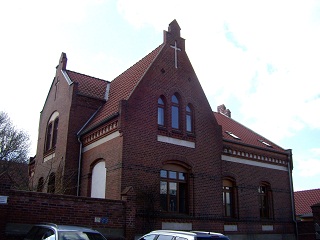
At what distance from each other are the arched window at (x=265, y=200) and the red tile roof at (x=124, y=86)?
438 inches

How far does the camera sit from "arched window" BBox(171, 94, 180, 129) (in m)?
19.7

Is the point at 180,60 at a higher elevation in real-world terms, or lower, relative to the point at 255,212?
higher

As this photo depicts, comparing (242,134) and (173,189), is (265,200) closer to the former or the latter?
(242,134)

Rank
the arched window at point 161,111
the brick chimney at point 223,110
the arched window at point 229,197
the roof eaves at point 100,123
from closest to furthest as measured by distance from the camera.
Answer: the roof eaves at point 100,123, the arched window at point 161,111, the arched window at point 229,197, the brick chimney at point 223,110

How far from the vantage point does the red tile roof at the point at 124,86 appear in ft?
65.0

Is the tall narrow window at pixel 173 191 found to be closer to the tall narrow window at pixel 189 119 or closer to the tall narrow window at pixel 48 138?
the tall narrow window at pixel 189 119

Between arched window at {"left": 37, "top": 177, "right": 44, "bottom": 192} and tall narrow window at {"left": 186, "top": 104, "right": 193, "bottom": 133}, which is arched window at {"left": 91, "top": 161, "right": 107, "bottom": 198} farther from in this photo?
tall narrow window at {"left": 186, "top": 104, "right": 193, "bottom": 133}

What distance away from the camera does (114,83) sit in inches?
963

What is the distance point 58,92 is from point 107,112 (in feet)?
20.5

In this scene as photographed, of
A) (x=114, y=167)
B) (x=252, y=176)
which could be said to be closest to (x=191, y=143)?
(x=114, y=167)

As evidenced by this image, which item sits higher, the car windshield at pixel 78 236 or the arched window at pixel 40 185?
the arched window at pixel 40 185

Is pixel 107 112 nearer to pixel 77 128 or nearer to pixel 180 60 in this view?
pixel 77 128

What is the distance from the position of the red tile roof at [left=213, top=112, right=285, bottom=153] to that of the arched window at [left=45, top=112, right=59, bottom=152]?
10.9 m

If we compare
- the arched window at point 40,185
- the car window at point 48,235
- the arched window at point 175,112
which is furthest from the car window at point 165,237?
the arched window at point 40,185
